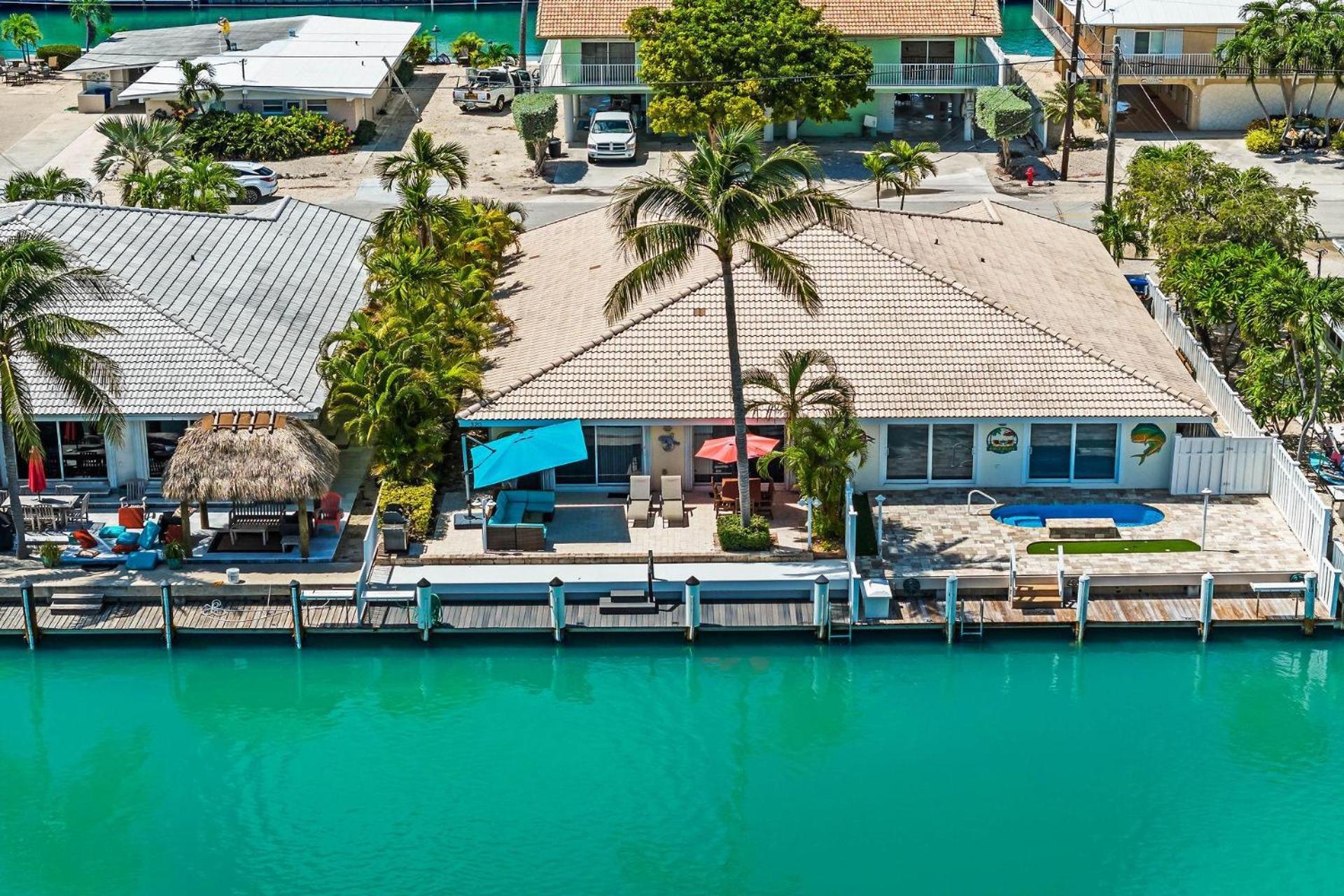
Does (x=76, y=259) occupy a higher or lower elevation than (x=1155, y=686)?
higher

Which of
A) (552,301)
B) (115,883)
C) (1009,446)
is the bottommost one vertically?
(115,883)

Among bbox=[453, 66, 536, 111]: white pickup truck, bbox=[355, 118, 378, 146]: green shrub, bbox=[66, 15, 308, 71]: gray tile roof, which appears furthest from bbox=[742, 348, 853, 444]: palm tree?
bbox=[66, 15, 308, 71]: gray tile roof

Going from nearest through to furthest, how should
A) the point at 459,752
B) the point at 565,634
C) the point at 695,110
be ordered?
1. the point at 459,752
2. the point at 565,634
3. the point at 695,110

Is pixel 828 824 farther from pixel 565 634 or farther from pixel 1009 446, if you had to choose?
pixel 1009 446

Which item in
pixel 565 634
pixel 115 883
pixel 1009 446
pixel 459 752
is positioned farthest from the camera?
pixel 1009 446

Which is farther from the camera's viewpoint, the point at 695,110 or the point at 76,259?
the point at 695,110

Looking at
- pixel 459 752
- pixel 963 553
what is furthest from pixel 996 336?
pixel 459 752

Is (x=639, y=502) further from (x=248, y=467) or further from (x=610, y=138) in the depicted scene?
(x=610, y=138)

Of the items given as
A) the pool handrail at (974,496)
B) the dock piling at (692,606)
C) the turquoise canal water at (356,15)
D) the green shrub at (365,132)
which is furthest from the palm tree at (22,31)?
the dock piling at (692,606)

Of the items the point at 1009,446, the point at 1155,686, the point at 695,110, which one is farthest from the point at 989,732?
the point at 695,110
